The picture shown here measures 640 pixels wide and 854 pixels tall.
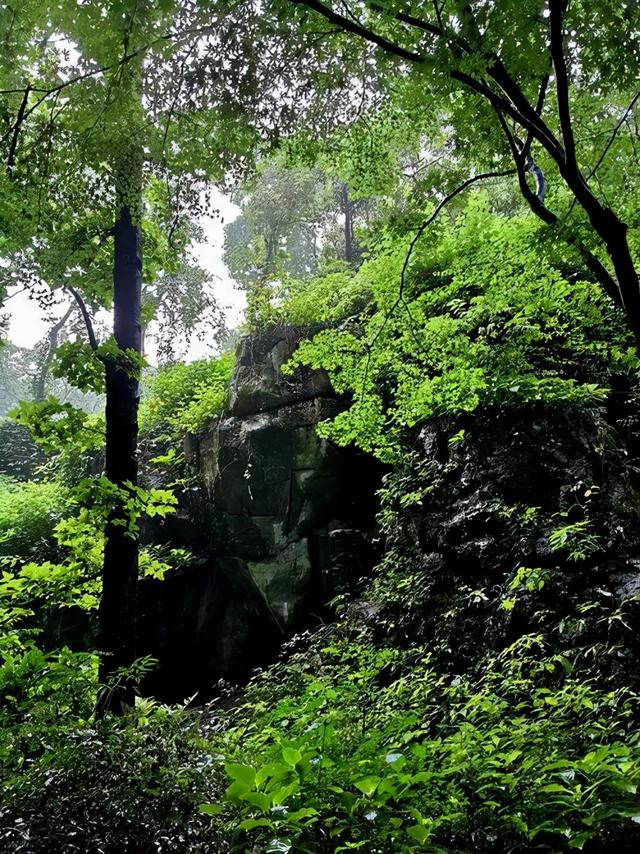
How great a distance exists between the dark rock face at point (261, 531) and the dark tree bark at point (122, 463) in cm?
423

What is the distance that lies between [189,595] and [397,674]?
5.67 metres

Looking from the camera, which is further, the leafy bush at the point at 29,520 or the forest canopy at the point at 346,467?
the leafy bush at the point at 29,520

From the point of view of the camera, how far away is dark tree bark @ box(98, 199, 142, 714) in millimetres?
5133

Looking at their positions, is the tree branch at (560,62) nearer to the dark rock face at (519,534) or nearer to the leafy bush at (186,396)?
the dark rock face at (519,534)

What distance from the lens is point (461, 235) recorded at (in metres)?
8.43

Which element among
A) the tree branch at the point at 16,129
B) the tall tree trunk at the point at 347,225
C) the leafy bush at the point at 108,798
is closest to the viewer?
the leafy bush at the point at 108,798

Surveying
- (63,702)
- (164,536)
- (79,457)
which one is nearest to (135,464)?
(63,702)

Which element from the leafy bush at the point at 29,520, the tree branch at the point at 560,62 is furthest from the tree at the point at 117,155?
the leafy bush at the point at 29,520

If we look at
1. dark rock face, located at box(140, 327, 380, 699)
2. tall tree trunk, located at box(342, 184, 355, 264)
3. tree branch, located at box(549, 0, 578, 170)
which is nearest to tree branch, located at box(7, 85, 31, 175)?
tree branch, located at box(549, 0, 578, 170)

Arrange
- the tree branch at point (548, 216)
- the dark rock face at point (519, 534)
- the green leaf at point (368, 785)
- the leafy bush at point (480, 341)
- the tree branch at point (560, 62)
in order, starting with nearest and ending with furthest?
the green leaf at point (368, 785)
the tree branch at point (560, 62)
the tree branch at point (548, 216)
the dark rock face at point (519, 534)
the leafy bush at point (480, 341)

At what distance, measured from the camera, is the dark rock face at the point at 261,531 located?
9352 mm

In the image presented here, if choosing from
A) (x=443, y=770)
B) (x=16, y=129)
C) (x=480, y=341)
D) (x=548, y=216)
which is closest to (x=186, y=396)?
(x=480, y=341)

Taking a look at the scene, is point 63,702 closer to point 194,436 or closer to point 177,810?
point 177,810

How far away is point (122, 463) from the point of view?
5.57 m
